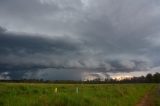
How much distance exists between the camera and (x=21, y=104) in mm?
18391

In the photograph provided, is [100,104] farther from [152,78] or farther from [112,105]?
[152,78]

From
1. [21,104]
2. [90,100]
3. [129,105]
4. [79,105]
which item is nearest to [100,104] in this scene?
[90,100]

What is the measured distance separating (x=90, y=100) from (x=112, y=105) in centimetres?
185

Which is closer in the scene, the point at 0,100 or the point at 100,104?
the point at 0,100

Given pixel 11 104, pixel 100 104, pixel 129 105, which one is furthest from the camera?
pixel 129 105

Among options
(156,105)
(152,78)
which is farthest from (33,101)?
(152,78)

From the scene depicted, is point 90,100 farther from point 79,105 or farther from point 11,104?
point 11,104

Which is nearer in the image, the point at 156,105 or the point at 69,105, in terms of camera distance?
the point at 69,105

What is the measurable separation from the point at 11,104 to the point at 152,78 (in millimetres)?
181598

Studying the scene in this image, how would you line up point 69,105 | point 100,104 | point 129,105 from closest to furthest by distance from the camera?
point 69,105
point 100,104
point 129,105

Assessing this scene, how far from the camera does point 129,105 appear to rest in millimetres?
26359

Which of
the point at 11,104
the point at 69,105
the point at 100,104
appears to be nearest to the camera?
the point at 11,104

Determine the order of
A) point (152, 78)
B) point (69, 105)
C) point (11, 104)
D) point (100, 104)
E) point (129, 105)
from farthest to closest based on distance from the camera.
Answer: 1. point (152, 78)
2. point (129, 105)
3. point (100, 104)
4. point (69, 105)
5. point (11, 104)

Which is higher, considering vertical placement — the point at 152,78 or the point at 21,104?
the point at 152,78
